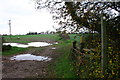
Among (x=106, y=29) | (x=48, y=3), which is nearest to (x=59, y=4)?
(x=48, y=3)

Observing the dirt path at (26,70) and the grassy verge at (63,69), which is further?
the dirt path at (26,70)

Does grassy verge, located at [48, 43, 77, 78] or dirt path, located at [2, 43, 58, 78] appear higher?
grassy verge, located at [48, 43, 77, 78]

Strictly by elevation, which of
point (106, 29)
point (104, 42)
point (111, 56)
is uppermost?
point (106, 29)

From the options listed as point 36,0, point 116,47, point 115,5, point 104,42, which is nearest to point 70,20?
point 115,5

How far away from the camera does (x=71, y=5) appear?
7.38 meters

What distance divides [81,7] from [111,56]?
2.84m

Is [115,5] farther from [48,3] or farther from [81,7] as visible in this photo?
[48,3]

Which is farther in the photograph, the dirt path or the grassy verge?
the dirt path

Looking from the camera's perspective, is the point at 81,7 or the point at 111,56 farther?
the point at 81,7

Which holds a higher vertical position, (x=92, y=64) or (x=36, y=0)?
(x=36, y=0)

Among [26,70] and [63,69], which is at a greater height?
[63,69]

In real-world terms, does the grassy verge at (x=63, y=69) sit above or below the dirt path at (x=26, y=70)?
above

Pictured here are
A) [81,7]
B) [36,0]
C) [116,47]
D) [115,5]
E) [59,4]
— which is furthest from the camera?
[36,0]

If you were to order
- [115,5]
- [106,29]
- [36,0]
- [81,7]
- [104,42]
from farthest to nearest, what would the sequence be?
[36,0] < [81,7] < [115,5] < [106,29] < [104,42]
